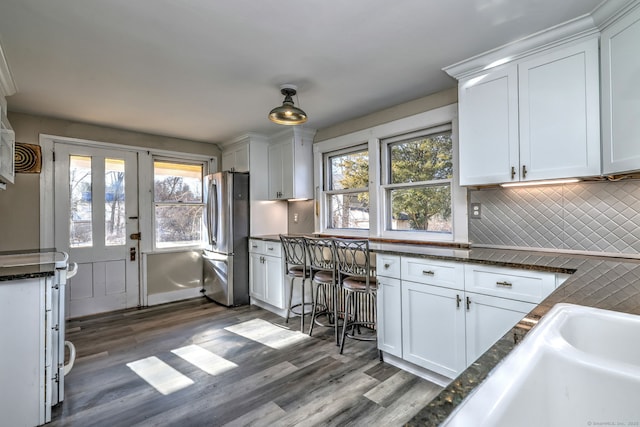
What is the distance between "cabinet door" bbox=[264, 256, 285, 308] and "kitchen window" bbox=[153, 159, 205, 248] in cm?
142

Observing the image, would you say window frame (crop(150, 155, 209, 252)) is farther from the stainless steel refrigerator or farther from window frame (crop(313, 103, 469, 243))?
window frame (crop(313, 103, 469, 243))

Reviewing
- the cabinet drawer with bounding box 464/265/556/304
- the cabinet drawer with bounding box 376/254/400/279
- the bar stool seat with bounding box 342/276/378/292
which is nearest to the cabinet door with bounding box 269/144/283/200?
the bar stool seat with bounding box 342/276/378/292

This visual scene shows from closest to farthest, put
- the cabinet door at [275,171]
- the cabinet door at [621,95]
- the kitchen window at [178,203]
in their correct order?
the cabinet door at [621,95]
the cabinet door at [275,171]
the kitchen window at [178,203]

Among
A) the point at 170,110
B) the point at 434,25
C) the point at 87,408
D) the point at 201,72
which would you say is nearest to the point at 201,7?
the point at 201,72

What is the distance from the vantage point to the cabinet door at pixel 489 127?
2.01 m

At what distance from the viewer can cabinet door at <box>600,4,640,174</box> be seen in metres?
1.51

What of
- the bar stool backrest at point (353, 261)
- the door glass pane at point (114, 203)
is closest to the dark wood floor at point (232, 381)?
the bar stool backrest at point (353, 261)

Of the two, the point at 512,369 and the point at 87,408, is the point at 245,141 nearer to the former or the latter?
the point at 87,408

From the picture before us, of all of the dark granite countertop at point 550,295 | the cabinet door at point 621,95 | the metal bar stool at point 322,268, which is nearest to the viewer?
the dark granite countertop at point 550,295

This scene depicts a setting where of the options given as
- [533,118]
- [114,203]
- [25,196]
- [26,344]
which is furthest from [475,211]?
[25,196]

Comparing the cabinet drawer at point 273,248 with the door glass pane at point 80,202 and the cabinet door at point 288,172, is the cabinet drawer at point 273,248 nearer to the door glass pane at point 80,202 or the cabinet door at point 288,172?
the cabinet door at point 288,172

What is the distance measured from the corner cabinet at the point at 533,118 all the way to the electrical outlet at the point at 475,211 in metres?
0.34

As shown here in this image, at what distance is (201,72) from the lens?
2314mm

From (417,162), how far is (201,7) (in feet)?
7.19
